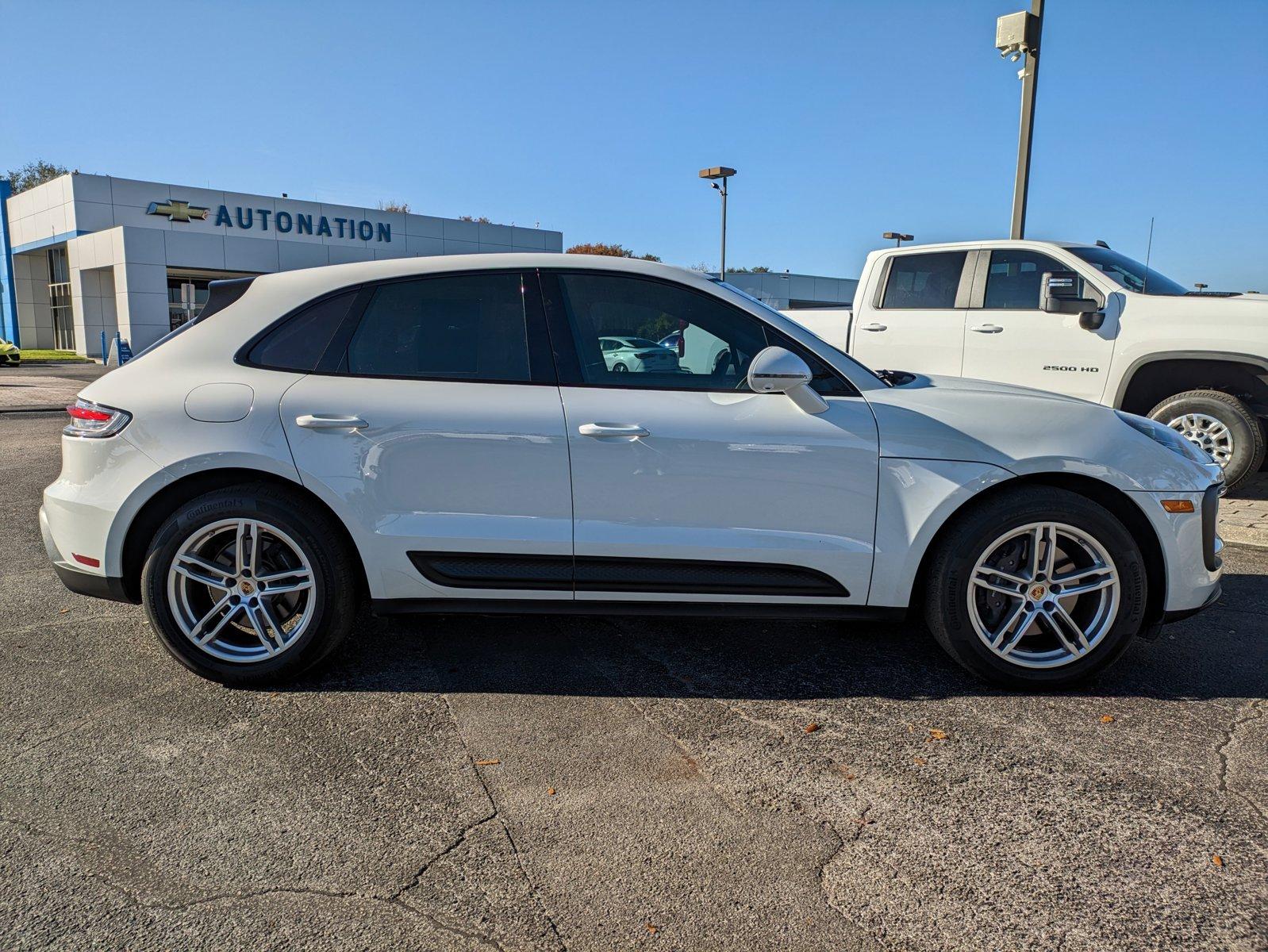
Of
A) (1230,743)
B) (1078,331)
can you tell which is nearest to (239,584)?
(1230,743)

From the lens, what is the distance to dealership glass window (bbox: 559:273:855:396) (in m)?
3.74

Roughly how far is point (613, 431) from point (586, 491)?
26 cm

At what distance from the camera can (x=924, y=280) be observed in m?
8.40

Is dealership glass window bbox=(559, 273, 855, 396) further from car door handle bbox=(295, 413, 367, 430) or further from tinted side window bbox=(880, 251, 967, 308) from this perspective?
tinted side window bbox=(880, 251, 967, 308)

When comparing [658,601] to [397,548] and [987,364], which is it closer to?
[397,548]

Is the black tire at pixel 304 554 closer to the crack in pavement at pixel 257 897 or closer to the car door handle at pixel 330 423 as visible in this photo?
the car door handle at pixel 330 423

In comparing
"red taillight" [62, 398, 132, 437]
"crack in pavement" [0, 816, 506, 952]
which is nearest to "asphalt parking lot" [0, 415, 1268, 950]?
"crack in pavement" [0, 816, 506, 952]

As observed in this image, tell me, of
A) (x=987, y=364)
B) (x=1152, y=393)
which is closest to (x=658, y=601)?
(x=987, y=364)

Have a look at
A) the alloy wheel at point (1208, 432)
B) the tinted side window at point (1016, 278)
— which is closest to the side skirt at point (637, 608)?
the alloy wheel at point (1208, 432)

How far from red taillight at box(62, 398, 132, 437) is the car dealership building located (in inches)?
1068

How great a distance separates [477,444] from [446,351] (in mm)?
441

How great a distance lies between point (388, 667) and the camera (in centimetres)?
401

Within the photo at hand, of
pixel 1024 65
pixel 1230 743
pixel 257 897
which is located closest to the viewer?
pixel 257 897

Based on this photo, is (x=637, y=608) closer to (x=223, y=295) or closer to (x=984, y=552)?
(x=984, y=552)
